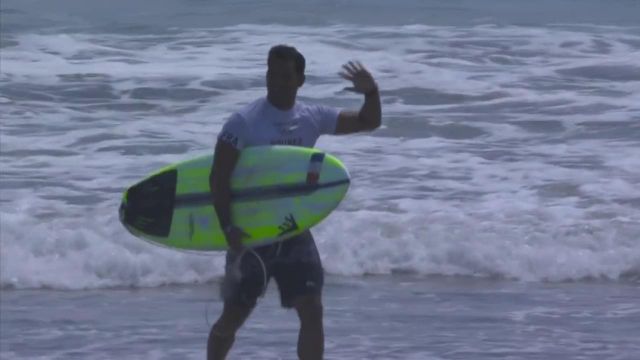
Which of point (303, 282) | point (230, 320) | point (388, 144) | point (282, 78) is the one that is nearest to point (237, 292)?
point (230, 320)

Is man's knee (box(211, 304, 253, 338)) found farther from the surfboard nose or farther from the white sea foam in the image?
the white sea foam

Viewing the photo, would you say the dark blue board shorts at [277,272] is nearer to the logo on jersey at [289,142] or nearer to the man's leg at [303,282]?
the man's leg at [303,282]

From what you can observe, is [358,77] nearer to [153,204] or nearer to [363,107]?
[363,107]

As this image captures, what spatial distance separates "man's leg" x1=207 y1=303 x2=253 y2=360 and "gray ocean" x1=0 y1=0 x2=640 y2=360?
1219mm

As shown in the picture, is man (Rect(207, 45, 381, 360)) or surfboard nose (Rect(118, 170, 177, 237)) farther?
surfboard nose (Rect(118, 170, 177, 237))

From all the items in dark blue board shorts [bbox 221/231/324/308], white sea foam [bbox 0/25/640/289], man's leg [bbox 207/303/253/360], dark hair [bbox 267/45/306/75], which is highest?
dark hair [bbox 267/45/306/75]

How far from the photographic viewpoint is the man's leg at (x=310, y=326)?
19.1 feet

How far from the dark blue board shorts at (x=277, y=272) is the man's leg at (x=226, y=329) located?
4cm

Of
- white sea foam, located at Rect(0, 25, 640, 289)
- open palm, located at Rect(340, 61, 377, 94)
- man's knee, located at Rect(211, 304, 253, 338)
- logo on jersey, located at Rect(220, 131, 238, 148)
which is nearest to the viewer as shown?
logo on jersey, located at Rect(220, 131, 238, 148)

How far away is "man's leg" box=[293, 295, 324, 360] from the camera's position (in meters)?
5.81

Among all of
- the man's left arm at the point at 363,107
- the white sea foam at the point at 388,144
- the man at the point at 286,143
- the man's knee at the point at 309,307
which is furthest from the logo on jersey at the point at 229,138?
the white sea foam at the point at 388,144

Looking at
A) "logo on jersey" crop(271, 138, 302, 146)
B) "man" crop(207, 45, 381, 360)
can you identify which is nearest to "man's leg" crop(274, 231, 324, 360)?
"man" crop(207, 45, 381, 360)

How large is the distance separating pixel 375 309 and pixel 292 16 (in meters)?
12.3

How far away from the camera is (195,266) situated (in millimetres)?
9039
